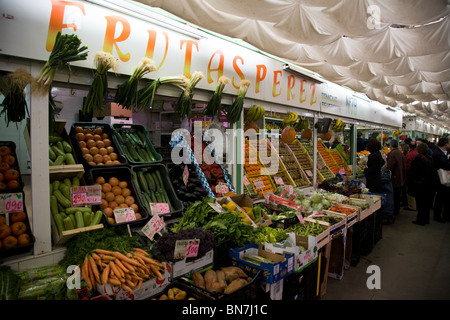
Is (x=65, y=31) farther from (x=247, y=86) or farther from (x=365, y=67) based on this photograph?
(x=365, y=67)

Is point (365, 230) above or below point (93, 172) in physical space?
below

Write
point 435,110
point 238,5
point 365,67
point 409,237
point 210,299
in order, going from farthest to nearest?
point 435,110, point 409,237, point 365,67, point 238,5, point 210,299

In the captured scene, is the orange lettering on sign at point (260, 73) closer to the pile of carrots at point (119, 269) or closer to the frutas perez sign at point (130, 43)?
the frutas perez sign at point (130, 43)

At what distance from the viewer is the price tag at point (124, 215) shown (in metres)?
2.96

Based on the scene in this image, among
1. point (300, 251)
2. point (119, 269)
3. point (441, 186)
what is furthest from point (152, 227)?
point (441, 186)

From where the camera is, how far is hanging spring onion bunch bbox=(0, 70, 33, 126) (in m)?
2.29

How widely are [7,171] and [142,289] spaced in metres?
1.66

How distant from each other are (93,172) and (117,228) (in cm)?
84

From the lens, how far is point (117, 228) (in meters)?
2.86

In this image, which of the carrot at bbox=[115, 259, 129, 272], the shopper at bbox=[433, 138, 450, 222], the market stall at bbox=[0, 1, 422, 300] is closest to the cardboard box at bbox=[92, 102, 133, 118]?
the market stall at bbox=[0, 1, 422, 300]

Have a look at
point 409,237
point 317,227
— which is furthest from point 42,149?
point 409,237

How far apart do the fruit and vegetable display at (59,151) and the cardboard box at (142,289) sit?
1398 millimetres

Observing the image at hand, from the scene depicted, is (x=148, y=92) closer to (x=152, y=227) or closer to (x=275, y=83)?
(x=152, y=227)

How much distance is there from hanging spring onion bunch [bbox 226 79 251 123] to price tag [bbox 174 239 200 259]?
2321 mm
